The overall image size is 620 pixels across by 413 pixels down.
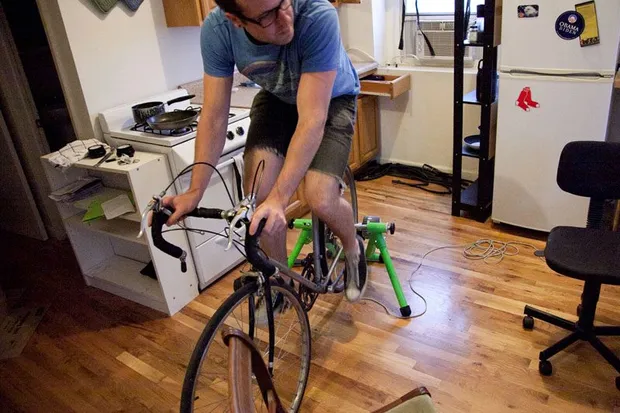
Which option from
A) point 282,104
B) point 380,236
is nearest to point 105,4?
point 282,104

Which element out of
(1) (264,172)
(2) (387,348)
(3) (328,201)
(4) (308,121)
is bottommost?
(2) (387,348)

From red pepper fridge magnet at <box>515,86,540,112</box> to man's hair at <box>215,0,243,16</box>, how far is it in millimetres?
1795

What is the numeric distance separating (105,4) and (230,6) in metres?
1.57

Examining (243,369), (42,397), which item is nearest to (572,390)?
(243,369)

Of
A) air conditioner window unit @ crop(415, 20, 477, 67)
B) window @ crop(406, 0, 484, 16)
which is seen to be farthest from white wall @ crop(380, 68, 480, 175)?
window @ crop(406, 0, 484, 16)

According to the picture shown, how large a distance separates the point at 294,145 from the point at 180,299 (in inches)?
54.0

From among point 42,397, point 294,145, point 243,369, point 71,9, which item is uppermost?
point 71,9

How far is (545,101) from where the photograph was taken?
2.43 metres

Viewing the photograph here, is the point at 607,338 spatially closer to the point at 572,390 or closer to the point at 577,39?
the point at 572,390

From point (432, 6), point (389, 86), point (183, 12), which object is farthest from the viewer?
point (432, 6)

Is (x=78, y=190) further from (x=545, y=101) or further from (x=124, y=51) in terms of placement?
(x=545, y=101)

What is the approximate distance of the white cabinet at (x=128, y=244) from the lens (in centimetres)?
221

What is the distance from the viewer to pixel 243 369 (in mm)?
706

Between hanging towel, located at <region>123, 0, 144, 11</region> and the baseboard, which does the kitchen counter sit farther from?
the baseboard
